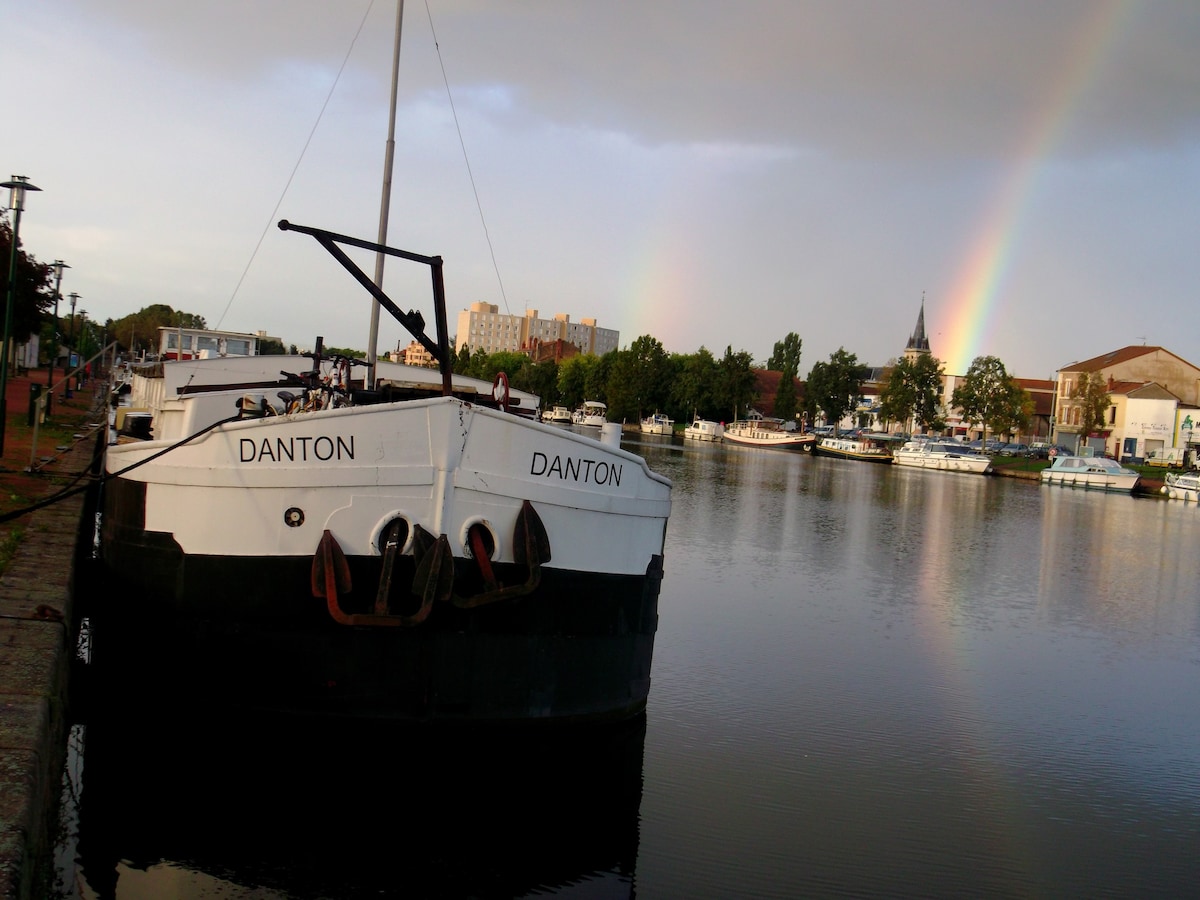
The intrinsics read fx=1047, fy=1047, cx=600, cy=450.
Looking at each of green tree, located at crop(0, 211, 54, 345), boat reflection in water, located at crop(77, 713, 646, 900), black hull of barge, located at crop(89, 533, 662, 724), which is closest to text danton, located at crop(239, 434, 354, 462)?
black hull of barge, located at crop(89, 533, 662, 724)

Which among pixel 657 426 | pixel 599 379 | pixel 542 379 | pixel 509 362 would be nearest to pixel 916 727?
pixel 657 426

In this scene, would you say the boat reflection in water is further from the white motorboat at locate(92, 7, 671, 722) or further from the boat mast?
the boat mast

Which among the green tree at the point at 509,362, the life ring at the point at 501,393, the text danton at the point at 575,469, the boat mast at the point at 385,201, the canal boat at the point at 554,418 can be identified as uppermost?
the green tree at the point at 509,362

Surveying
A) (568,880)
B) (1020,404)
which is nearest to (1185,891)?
(568,880)

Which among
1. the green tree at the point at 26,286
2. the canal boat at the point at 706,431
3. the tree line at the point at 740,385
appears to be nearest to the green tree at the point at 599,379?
the tree line at the point at 740,385

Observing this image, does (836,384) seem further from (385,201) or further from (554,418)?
(385,201)

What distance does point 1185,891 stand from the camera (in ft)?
24.1

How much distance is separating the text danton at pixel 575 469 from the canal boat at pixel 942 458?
6996cm

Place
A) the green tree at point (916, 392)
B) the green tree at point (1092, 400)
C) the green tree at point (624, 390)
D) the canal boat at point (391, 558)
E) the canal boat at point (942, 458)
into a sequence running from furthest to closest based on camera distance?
1. the green tree at point (624, 390)
2. the green tree at point (916, 392)
3. the green tree at point (1092, 400)
4. the canal boat at point (942, 458)
5. the canal boat at point (391, 558)

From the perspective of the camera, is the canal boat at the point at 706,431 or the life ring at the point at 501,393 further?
the canal boat at the point at 706,431

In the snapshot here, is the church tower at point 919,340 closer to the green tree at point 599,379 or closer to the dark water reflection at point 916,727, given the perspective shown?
the green tree at point 599,379

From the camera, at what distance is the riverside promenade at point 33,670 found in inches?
187

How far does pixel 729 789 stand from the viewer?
339 inches

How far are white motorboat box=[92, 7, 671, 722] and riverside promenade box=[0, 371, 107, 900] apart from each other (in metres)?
0.84
